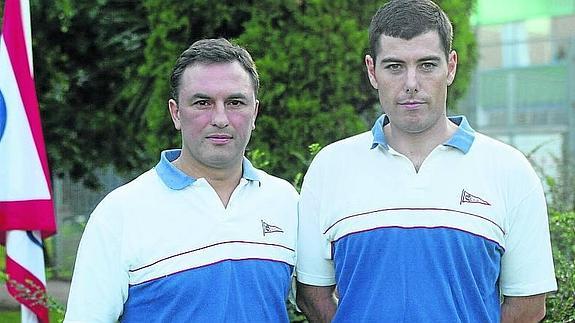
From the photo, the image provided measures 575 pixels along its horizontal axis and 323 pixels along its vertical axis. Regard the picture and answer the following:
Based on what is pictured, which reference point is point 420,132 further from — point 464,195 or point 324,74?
point 324,74

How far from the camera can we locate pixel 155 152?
660 centimetres

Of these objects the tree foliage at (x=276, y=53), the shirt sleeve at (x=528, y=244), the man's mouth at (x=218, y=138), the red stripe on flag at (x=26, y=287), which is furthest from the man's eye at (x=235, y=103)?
the tree foliage at (x=276, y=53)

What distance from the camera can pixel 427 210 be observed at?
9.49 feet

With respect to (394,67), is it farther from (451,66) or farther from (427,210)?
(427,210)

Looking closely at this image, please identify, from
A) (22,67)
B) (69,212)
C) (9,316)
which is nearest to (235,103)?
(22,67)

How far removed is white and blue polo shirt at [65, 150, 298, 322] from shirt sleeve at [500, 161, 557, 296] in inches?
29.1

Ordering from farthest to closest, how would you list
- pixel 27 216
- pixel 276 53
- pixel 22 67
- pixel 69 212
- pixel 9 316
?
1. pixel 69 212
2. pixel 9 316
3. pixel 276 53
4. pixel 22 67
5. pixel 27 216

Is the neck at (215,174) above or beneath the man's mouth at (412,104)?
beneath

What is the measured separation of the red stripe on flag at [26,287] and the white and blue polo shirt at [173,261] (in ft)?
5.86

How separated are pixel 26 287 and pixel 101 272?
212 cm

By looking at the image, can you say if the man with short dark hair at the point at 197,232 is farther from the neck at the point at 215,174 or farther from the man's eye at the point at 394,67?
the man's eye at the point at 394,67

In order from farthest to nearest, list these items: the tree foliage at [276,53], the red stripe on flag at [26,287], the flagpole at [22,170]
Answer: the tree foliage at [276,53] < the flagpole at [22,170] < the red stripe on flag at [26,287]

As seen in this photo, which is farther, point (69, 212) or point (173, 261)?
Result: point (69, 212)

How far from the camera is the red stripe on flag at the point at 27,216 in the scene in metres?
4.91
